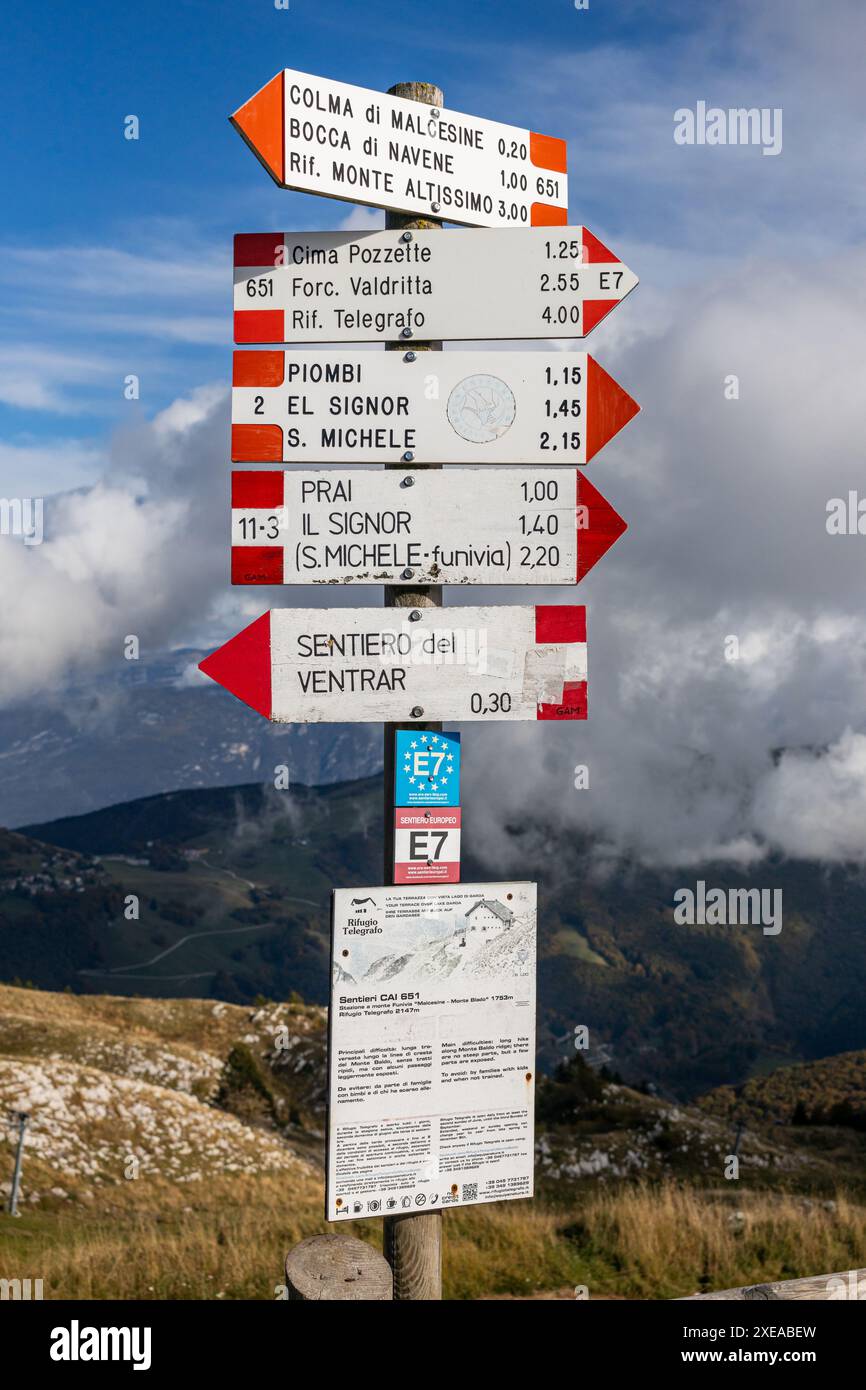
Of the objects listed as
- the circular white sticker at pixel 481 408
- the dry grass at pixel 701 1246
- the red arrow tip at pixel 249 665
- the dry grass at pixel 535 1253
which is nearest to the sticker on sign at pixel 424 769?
the red arrow tip at pixel 249 665

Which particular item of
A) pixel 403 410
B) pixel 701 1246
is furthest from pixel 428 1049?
pixel 701 1246

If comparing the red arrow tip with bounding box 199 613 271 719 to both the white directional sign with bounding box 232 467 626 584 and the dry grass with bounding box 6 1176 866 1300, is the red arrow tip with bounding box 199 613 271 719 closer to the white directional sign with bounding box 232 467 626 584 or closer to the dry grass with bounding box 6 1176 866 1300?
the white directional sign with bounding box 232 467 626 584

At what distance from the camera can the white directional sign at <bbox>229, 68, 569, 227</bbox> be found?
4938mm

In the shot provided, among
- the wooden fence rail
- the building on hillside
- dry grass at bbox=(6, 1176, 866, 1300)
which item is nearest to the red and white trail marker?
the building on hillside

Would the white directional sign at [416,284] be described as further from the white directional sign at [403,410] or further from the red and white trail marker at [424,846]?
the red and white trail marker at [424,846]

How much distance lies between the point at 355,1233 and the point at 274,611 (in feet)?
23.5

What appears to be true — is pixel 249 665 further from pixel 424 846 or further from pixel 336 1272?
pixel 336 1272


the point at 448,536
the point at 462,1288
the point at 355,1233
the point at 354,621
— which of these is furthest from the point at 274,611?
the point at 355,1233

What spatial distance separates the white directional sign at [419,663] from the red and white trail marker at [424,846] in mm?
480

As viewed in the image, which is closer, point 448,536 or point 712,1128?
point 448,536

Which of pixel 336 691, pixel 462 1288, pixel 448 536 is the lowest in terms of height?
pixel 462 1288
